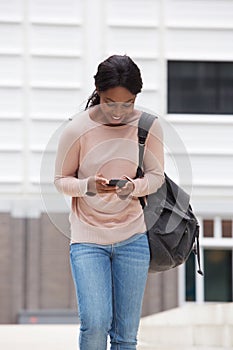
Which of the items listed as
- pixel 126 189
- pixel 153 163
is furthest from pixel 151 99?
pixel 126 189

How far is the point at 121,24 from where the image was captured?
13273 mm

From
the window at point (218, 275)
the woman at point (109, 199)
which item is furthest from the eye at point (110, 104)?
the window at point (218, 275)

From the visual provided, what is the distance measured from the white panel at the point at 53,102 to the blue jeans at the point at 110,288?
890 centimetres

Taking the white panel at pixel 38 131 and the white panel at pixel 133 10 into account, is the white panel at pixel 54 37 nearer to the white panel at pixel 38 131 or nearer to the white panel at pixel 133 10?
the white panel at pixel 133 10

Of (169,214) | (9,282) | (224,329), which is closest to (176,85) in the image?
(9,282)

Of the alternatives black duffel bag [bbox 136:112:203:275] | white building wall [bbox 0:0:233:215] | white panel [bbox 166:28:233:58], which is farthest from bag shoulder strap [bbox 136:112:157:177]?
white panel [bbox 166:28:233:58]

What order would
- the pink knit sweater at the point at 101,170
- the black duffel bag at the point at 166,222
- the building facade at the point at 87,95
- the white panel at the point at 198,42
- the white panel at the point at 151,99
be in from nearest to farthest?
the pink knit sweater at the point at 101,170
the black duffel bag at the point at 166,222
the building facade at the point at 87,95
the white panel at the point at 151,99
the white panel at the point at 198,42

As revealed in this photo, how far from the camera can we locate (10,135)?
13078 mm

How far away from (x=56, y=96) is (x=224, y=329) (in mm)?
4980

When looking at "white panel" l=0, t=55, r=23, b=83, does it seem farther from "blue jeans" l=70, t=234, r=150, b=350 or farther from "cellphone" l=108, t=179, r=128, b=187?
"cellphone" l=108, t=179, r=128, b=187

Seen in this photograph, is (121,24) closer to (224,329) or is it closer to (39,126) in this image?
(39,126)

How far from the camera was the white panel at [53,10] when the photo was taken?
43.1 feet

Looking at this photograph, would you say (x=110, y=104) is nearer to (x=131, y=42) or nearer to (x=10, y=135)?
(x=10, y=135)

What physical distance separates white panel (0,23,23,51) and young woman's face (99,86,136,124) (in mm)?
9163
